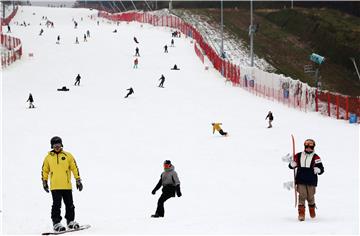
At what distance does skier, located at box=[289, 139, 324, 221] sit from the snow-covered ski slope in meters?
0.34

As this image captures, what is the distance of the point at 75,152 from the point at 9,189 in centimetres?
653

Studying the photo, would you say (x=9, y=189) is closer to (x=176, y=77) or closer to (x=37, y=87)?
(x=37, y=87)

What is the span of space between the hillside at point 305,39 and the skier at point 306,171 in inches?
2179

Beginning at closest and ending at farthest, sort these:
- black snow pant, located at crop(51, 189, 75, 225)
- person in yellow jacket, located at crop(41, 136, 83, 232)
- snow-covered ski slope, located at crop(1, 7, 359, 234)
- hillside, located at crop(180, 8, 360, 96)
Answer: person in yellow jacket, located at crop(41, 136, 83, 232), black snow pant, located at crop(51, 189, 75, 225), snow-covered ski slope, located at crop(1, 7, 359, 234), hillside, located at crop(180, 8, 360, 96)

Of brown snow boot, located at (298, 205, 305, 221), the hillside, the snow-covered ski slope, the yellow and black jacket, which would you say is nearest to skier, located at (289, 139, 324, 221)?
brown snow boot, located at (298, 205, 305, 221)

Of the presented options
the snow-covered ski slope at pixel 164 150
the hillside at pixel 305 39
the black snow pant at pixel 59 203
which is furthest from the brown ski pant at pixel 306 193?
the hillside at pixel 305 39

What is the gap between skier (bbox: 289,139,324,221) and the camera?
438 inches

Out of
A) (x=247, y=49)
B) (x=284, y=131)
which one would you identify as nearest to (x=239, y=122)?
(x=284, y=131)

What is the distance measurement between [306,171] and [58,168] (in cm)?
367

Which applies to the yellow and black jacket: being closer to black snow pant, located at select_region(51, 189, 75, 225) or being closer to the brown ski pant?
black snow pant, located at select_region(51, 189, 75, 225)

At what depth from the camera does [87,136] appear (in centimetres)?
2820

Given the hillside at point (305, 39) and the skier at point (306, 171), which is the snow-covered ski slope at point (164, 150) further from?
the hillside at point (305, 39)

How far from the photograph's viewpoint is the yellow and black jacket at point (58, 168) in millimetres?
11086

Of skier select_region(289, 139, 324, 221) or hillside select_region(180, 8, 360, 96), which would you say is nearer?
skier select_region(289, 139, 324, 221)
